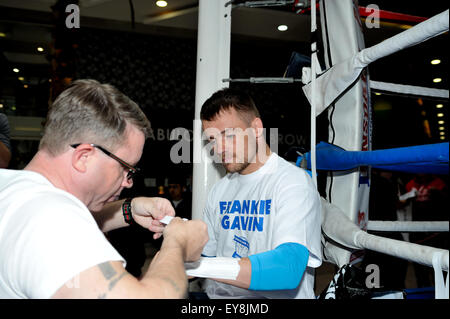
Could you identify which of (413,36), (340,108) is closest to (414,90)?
(340,108)

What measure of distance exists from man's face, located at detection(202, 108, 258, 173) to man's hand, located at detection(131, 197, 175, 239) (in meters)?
0.37

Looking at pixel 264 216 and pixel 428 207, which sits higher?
pixel 264 216

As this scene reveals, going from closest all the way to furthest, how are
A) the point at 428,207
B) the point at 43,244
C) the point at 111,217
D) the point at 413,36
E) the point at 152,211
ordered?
the point at 43,244, the point at 413,36, the point at 152,211, the point at 111,217, the point at 428,207

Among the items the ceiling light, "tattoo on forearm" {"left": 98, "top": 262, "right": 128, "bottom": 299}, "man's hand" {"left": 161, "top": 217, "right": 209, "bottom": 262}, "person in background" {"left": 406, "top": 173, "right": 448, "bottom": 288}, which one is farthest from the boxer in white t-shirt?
the ceiling light

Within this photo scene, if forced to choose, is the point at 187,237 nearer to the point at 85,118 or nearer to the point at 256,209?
the point at 85,118

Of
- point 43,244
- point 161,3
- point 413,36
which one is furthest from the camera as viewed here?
point 161,3

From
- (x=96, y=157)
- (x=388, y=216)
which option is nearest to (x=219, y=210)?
(x=96, y=157)

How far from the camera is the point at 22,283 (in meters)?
0.51

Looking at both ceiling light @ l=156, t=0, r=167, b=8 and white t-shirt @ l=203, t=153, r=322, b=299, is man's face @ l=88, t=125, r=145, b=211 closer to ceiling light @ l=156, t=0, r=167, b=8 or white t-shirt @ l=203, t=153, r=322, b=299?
white t-shirt @ l=203, t=153, r=322, b=299

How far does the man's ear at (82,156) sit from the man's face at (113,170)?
2cm

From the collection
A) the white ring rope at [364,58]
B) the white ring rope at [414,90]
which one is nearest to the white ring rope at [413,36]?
the white ring rope at [364,58]

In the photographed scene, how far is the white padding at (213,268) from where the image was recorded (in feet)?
2.30

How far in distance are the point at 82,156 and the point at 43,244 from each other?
24 centimetres

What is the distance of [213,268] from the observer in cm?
73
